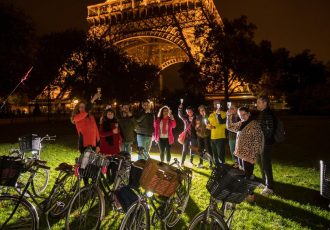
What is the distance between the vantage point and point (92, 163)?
4.74 meters

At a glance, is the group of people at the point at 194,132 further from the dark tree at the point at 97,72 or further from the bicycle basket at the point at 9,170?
the dark tree at the point at 97,72

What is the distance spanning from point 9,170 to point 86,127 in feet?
8.79

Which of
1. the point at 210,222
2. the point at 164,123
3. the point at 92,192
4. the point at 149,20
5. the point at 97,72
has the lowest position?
the point at 210,222

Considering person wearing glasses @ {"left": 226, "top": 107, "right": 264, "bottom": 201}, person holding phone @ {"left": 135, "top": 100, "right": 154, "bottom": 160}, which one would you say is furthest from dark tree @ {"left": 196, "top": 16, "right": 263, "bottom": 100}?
person wearing glasses @ {"left": 226, "top": 107, "right": 264, "bottom": 201}

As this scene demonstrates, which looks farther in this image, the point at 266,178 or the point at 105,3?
the point at 105,3

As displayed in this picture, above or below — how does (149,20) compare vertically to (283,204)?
above

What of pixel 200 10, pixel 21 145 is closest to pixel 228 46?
pixel 200 10

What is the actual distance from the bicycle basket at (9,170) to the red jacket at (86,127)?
2.49m

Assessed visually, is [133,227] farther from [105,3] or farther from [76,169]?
[105,3]

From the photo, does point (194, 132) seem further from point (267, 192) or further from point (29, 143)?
point (29, 143)

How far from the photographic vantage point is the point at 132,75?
162 feet

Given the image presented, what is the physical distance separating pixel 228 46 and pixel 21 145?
24.6 m

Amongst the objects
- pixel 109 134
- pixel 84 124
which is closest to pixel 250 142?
pixel 109 134

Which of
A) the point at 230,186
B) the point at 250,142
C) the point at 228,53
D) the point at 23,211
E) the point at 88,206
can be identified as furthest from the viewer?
the point at 228,53
